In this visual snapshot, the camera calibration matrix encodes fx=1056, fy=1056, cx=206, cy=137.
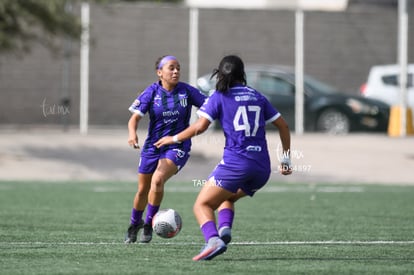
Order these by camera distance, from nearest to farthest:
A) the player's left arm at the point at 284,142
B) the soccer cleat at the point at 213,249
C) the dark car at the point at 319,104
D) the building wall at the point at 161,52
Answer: the soccer cleat at the point at 213,249 < the player's left arm at the point at 284,142 < the dark car at the point at 319,104 < the building wall at the point at 161,52

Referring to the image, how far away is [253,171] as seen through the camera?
345 inches

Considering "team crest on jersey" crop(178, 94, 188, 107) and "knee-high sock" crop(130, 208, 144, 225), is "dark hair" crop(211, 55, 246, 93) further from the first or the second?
"knee-high sock" crop(130, 208, 144, 225)

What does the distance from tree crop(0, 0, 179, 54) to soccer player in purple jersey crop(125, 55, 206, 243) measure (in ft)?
41.7

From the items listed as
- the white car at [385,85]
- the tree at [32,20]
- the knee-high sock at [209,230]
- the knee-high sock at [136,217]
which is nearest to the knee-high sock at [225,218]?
the knee-high sock at [209,230]

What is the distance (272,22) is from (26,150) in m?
8.32

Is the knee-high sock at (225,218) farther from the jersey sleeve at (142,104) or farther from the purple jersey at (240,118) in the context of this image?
the jersey sleeve at (142,104)

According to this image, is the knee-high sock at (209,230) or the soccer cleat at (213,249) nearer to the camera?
the soccer cleat at (213,249)

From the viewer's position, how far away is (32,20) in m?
23.9

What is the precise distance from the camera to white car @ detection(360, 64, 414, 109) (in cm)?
2889

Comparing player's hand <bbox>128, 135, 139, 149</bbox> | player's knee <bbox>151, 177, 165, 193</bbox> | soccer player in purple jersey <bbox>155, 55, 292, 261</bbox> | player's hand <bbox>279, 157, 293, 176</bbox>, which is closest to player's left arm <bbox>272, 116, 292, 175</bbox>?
player's hand <bbox>279, 157, 293, 176</bbox>

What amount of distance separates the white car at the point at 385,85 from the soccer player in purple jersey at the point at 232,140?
20.3 meters

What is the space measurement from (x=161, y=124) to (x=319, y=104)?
16453 mm

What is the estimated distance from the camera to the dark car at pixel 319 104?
26422 mm

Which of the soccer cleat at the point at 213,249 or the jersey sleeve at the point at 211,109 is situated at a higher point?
the jersey sleeve at the point at 211,109
